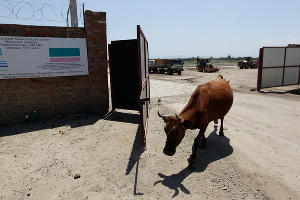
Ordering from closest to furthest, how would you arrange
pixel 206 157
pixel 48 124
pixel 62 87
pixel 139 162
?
pixel 139 162, pixel 206 157, pixel 48 124, pixel 62 87

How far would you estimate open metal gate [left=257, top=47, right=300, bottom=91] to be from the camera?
523 inches

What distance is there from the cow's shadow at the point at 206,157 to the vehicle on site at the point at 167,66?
74.5ft

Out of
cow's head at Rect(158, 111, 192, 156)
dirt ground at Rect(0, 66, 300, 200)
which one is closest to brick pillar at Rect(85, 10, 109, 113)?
dirt ground at Rect(0, 66, 300, 200)

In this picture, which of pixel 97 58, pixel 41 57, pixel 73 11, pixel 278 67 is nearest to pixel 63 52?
pixel 41 57

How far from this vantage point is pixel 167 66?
2906 cm

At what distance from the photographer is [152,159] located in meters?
4.64

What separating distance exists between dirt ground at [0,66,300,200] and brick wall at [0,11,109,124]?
69cm

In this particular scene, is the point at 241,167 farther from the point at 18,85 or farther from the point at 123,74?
the point at 18,85

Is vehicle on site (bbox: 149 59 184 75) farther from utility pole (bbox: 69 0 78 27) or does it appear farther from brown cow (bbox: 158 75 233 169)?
brown cow (bbox: 158 75 233 169)

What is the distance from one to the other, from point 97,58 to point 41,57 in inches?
79.9

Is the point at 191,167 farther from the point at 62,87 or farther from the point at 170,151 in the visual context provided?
the point at 62,87

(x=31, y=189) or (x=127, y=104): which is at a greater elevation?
(x=127, y=104)

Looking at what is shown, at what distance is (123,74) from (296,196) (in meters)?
6.61

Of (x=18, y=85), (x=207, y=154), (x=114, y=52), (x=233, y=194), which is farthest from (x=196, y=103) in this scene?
(x=18, y=85)
